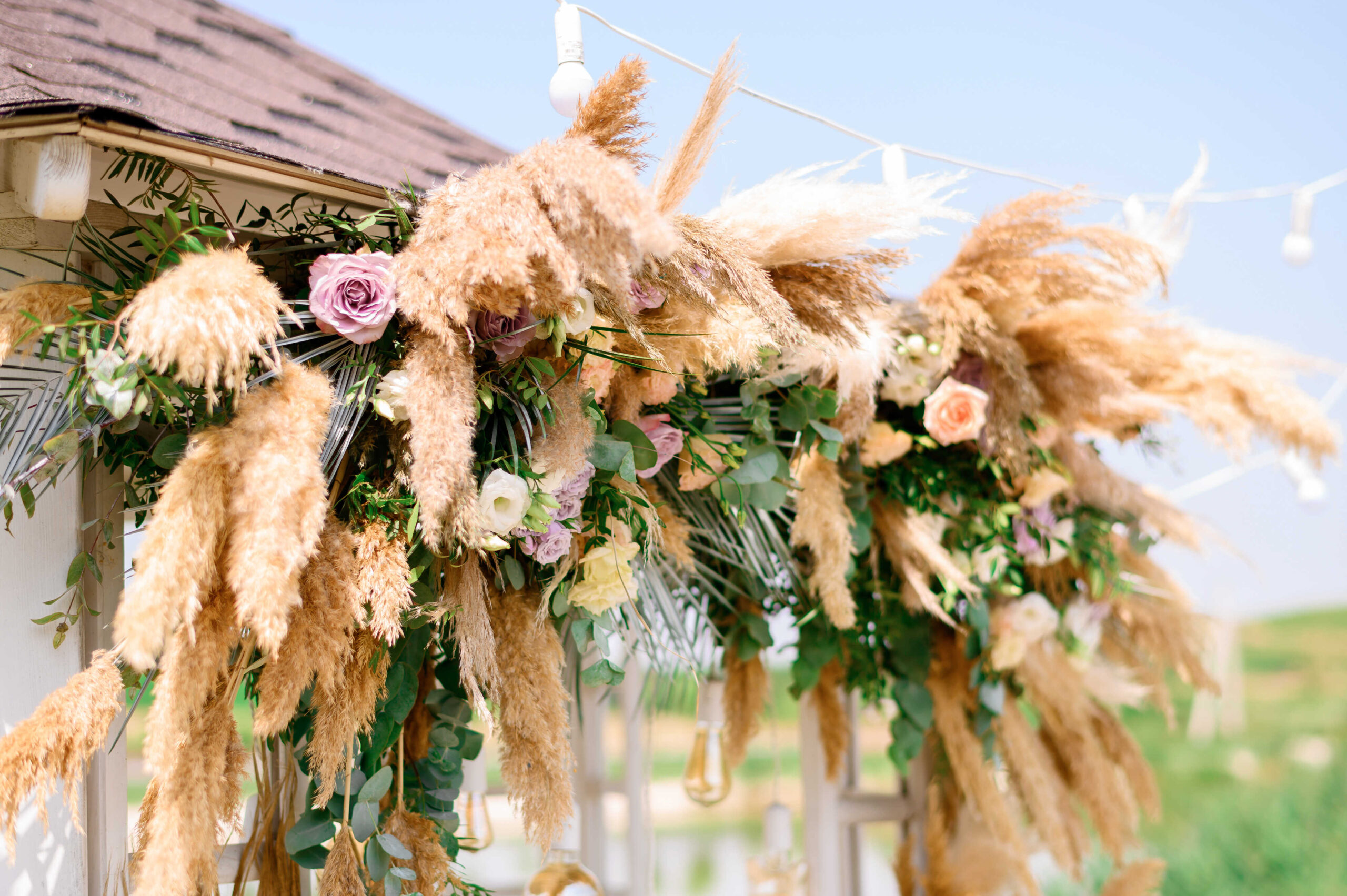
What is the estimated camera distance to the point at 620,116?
881mm

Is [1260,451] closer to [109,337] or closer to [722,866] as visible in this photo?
[109,337]

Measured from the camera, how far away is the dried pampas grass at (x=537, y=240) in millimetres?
774

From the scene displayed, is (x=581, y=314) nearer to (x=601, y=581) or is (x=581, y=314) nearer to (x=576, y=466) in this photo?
(x=576, y=466)

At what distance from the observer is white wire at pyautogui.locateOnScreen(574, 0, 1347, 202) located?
1330 mm

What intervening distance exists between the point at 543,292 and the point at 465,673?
36 cm

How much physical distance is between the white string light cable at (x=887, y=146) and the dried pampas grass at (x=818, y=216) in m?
0.14

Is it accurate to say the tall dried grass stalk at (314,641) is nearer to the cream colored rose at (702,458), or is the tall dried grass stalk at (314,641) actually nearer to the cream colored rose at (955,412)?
the cream colored rose at (702,458)

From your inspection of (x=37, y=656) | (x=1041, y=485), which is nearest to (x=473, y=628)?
(x=37, y=656)

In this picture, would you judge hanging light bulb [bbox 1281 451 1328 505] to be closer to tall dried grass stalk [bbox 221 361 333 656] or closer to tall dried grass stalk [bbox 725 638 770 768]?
A: tall dried grass stalk [bbox 725 638 770 768]

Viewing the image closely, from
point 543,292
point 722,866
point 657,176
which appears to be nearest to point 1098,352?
point 657,176

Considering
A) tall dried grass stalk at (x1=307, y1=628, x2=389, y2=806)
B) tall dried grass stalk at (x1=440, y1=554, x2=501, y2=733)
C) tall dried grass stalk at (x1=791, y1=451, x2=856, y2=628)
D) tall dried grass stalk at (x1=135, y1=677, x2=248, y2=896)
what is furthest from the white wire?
tall dried grass stalk at (x1=135, y1=677, x2=248, y2=896)

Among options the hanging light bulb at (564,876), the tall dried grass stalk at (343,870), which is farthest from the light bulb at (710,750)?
the tall dried grass stalk at (343,870)

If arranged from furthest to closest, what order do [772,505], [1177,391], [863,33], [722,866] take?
[722,866] → [863,33] → [1177,391] → [772,505]

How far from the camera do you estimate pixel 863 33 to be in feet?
25.7
